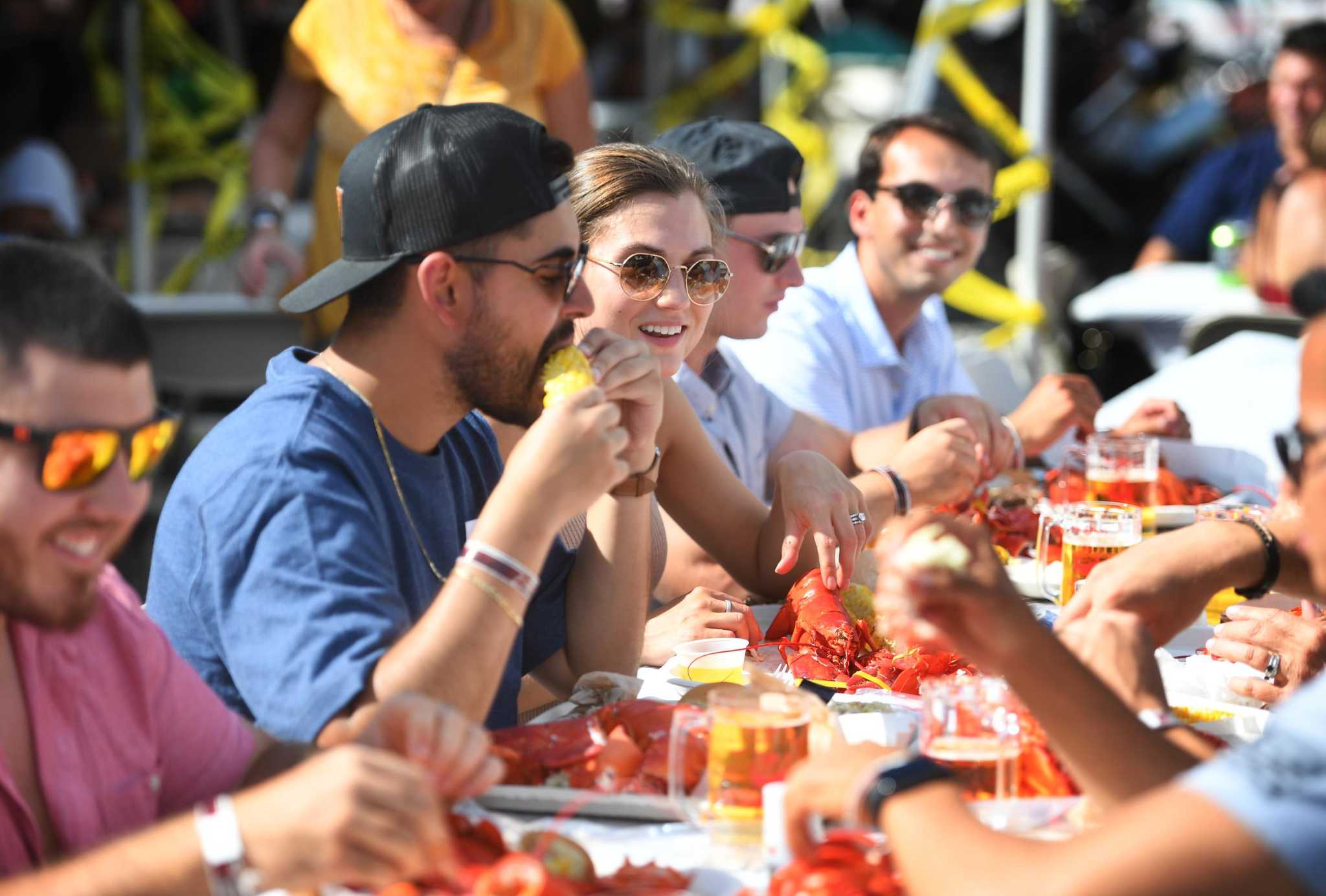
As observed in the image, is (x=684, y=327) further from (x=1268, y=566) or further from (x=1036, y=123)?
(x=1036, y=123)

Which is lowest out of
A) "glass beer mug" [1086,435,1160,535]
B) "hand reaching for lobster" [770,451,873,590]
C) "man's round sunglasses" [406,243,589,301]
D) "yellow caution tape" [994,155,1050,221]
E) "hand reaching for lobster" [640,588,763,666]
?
"hand reaching for lobster" [640,588,763,666]

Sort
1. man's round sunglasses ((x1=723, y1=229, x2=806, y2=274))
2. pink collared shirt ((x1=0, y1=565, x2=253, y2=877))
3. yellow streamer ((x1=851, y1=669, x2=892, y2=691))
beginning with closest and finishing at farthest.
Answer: pink collared shirt ((x1=0, y1=565, x2=253, y2=877)), yellow streamer ((x1=851, y1=669, x2=892, y2=691)), man's round sunglasses ((x1=723, y1=229, x2=806, y2=274))

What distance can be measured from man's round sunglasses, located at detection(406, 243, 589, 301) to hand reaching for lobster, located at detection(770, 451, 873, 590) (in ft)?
2.69

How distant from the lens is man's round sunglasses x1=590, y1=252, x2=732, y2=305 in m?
3.07

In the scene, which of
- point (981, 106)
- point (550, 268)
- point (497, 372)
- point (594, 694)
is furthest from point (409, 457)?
point (981, 106)

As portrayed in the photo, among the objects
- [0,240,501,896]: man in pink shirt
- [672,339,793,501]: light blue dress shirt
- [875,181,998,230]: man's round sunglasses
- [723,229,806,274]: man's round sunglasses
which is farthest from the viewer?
[875,181,998,230]: man's round sunglasses

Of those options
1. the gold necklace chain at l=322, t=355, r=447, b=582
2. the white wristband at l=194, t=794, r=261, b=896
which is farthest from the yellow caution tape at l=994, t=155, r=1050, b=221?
the white wristband at l=194, t=794, r=261, b=896

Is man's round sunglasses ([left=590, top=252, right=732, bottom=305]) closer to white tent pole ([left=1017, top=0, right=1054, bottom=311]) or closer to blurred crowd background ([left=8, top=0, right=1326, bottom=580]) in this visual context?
blurred crowd background ([left=8, top=0, right=1326, bottom=580])

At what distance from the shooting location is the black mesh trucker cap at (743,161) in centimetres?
398

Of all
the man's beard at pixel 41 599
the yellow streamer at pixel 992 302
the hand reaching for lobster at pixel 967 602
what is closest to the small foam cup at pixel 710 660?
the hand reaching for lobster at pixel 967 602

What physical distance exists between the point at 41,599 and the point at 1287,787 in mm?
1333

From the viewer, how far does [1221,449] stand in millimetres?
4254

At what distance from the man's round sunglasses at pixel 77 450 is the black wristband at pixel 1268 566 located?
1671mm

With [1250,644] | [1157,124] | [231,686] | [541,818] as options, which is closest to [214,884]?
[541,818]
